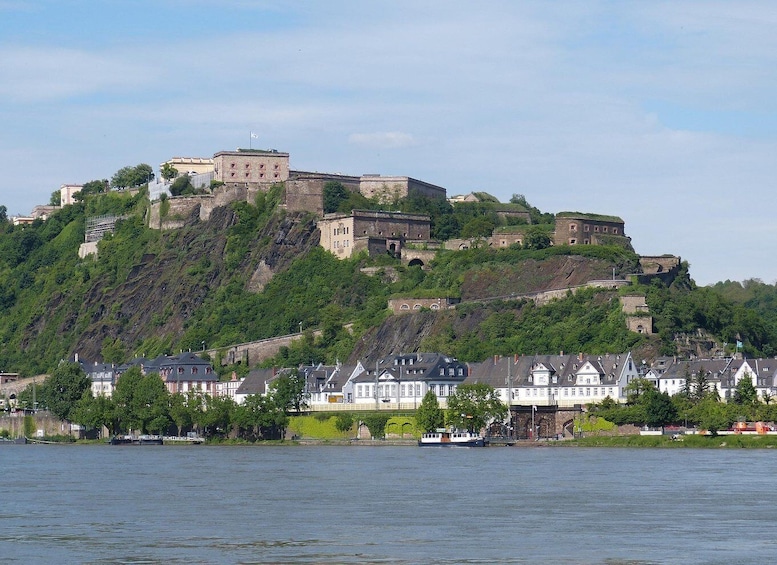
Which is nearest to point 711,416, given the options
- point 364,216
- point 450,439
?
point 450,439

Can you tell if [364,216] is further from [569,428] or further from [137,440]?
[569,428]

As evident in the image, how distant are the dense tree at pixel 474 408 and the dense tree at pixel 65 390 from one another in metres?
33.8

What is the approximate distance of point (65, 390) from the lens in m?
117

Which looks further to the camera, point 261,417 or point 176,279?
point 176,279

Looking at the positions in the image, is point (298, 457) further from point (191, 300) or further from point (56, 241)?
point (56, 241)

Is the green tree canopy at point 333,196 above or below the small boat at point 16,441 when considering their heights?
above

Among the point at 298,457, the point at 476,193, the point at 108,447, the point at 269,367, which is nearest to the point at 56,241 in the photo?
the point at 476,193

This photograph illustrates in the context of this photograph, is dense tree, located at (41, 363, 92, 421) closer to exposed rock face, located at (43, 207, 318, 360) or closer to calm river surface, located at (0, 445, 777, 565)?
exposed rock face, located at (43, 207, 318, 360)

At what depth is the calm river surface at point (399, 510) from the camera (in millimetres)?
37750

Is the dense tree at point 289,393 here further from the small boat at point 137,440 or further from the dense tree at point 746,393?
the dense tree at point 746,393

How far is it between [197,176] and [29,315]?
2260 cm

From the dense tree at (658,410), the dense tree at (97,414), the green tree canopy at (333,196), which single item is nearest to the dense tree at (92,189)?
the green tree canopy at (333,196)

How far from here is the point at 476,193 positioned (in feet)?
562

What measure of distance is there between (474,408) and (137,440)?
81.7 feet
